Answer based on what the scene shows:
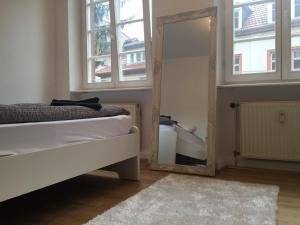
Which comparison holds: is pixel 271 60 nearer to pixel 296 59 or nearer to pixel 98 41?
pixel 296 59

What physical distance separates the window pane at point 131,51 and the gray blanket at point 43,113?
4.33 feet

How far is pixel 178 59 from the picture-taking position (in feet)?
9.18

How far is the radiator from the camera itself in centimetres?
250

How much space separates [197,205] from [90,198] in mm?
733

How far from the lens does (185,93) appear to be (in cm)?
275

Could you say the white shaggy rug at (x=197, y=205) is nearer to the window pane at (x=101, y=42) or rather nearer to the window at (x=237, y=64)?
the window at (x=237, y=64)

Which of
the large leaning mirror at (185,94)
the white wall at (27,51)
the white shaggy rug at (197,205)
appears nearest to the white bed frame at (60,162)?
the white shaggy rug at (197,205)

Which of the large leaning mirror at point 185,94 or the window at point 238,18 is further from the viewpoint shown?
the window at point 238,18

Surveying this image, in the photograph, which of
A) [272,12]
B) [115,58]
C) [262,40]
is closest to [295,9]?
[272,12]

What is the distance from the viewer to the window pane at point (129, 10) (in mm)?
3348

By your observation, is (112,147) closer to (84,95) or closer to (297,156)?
(297,156)

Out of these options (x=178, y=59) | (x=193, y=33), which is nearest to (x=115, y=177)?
(x=178, y=59)

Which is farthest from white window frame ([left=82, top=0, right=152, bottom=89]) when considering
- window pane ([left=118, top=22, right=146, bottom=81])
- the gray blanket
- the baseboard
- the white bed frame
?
the gray blanket

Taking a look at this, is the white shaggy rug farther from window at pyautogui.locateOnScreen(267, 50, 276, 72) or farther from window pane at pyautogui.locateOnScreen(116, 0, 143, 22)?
window pane at pyautogui.locateOnScreen(116, 0, 143, 22)
